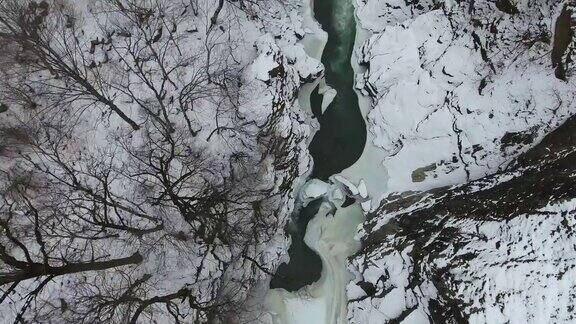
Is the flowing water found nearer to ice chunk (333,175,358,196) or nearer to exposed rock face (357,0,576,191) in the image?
ice chunk (333,175,358,196)

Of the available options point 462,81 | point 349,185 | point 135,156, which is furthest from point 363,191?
point 135,156

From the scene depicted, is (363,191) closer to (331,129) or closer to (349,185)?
(349,185)

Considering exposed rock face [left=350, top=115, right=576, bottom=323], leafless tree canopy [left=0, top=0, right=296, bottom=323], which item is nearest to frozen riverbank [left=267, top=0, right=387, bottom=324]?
exposed rock face [left=350, top=115, right=576, bottom=323]

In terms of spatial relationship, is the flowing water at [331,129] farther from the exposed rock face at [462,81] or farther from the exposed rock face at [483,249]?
the exposed rock face at [483,249]

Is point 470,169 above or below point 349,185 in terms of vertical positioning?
below

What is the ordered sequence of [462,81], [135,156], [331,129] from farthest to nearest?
[331,129] < [462,81] < [135,156]

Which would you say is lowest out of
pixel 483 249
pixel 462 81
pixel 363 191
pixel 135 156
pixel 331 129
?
pixel 483 249
